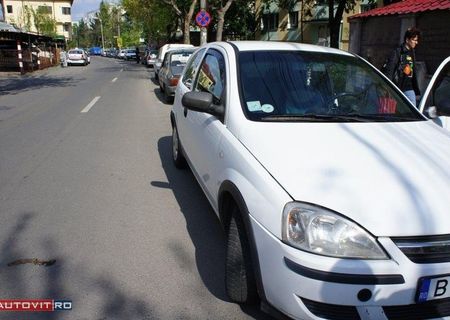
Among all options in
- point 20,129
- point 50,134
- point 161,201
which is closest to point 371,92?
point 161,201

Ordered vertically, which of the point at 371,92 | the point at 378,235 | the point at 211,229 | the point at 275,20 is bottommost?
the point at 211,229

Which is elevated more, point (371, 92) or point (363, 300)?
point (371, 92)

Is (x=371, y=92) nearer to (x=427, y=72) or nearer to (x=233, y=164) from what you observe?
(x=233, y=164)

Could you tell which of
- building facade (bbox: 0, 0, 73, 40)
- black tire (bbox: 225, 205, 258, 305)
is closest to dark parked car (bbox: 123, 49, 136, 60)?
building facade (bbox: 0, 0, 73, 40)

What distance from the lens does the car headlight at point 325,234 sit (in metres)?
2.21

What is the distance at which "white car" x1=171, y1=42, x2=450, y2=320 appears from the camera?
7.22ft

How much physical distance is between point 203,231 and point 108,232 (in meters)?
0.85

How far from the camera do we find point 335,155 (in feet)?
8.87

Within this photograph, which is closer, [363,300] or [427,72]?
[363,300]

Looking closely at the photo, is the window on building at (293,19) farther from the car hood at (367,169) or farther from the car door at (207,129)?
the car hood at (367,169)

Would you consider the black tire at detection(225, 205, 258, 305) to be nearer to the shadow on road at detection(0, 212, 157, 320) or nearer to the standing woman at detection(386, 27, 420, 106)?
the shadow on road at detection(0, 212, 157, 320)

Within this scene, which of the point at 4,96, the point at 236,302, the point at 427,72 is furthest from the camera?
the point at 4,96

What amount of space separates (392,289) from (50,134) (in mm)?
7489

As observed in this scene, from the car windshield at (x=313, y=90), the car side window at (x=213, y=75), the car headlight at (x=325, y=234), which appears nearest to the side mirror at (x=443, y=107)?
the car windshield at (x=313, y=90)
